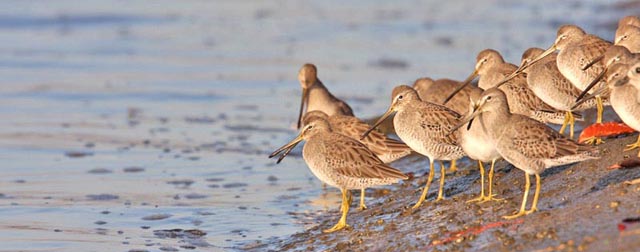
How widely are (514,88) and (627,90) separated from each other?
1.67 metres

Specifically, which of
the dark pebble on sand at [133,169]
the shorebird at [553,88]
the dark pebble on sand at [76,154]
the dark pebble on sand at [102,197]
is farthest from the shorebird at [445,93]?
the dark pebble on sand at [76,154]

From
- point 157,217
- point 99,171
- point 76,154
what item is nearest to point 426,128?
point 157,217

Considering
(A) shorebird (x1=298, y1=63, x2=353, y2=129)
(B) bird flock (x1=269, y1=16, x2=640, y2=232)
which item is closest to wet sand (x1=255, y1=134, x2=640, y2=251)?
(B) bird flock (x1=269, y1=16, x2=640, y2=232)

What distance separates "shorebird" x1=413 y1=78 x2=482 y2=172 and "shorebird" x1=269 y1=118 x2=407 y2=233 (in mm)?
1607

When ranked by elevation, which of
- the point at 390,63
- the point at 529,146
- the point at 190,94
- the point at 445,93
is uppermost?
the point at 390,63

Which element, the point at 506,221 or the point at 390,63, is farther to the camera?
the point at 390,63

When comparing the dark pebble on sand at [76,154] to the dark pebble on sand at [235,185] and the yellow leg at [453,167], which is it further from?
the yellow leg at [453,167]

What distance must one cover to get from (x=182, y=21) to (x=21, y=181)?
9.38 meters

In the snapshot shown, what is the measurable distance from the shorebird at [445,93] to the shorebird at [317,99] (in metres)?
0.80

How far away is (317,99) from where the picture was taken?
10.6 metres

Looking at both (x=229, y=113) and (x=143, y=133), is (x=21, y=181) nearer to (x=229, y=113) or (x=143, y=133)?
(x=143, y=133)

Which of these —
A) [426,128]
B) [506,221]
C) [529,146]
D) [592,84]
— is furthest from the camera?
[426,128]

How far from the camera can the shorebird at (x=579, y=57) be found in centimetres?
811

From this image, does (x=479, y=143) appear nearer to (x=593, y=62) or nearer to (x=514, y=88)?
(x=593, y=62)
